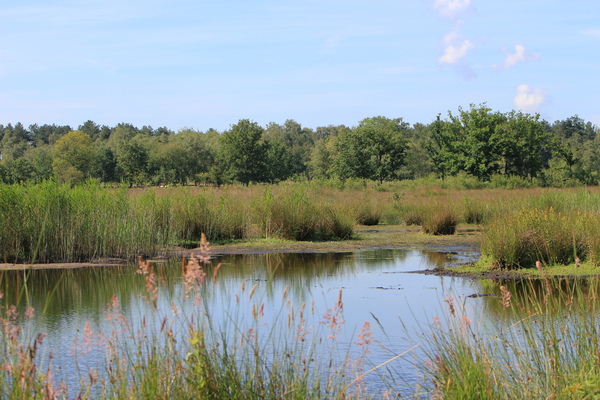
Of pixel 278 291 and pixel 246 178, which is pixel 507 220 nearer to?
pixel 278 291

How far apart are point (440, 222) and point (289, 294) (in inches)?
447

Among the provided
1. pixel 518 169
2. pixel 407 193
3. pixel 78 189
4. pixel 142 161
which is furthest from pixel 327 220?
pixel 142 161

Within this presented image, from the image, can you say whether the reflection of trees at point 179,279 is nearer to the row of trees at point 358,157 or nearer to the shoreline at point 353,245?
the shoreline at point 353,245

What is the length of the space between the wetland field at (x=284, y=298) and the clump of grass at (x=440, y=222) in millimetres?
60

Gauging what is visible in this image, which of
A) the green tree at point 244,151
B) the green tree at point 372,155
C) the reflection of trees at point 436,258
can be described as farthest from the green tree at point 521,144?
the reflection of trees at point 436,258

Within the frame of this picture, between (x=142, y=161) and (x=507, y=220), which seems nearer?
(x=507, y=220)

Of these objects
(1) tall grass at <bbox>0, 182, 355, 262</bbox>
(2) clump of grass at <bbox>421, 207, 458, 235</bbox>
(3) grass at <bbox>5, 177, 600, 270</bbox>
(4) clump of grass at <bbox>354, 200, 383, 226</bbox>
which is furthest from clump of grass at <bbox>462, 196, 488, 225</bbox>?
(1) tall grass at <bbox>0, 182, 355, 262</bbox>

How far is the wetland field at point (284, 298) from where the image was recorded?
367cm

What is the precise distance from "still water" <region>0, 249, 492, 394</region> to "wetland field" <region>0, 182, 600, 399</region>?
0.17ft

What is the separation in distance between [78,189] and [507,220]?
31.1ft

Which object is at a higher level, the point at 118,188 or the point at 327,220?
the point at 118,188

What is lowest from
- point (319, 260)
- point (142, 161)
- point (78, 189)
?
point (319, 260)

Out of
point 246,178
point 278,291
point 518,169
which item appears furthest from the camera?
point 246,178

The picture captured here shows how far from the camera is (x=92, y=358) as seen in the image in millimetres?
5938
